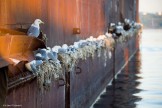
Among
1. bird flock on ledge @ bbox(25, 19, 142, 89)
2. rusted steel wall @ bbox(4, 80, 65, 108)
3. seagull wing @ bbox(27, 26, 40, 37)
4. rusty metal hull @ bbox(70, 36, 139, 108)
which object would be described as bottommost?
rusty metal hull @ bbox(70, 36, 139, 108)

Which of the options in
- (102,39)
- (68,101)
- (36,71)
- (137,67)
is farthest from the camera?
Answer: (137,67)

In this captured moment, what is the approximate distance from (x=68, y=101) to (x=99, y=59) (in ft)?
19.2

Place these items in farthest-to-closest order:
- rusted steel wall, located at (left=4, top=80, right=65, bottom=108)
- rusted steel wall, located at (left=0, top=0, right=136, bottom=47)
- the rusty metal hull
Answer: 1. the rusty metal hull
2. rusted steel wall, located at (left=0, top=0, right=136, bottom=47)
3. rusted steel wall, located at (left=4, top=80, right=65, bottom=108)

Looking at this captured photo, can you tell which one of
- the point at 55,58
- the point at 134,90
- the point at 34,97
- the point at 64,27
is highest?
the point at 64,27

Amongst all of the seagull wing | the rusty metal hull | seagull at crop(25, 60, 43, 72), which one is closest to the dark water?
the rusty metal hull

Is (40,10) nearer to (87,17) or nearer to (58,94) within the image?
(58,94)

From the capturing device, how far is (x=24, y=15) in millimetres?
8227

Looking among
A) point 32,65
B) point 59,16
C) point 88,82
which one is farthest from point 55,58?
point 88,82

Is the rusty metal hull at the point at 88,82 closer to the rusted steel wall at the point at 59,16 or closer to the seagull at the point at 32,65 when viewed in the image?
the rusted steel wall at the point at 59,16

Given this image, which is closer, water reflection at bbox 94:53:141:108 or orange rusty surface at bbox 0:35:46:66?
orange rusty surface at bbox 0:35:46:66

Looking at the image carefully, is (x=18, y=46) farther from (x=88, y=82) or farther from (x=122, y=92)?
(x=122, y=92)

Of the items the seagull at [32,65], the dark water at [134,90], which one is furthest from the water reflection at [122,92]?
the seagull at [32,65]

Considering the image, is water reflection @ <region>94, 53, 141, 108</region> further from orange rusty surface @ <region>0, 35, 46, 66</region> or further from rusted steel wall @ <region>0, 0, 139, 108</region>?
orange rusty surface @ <region>0, 35, 46, 66</region>

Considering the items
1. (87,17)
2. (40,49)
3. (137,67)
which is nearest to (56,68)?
(40,49)
